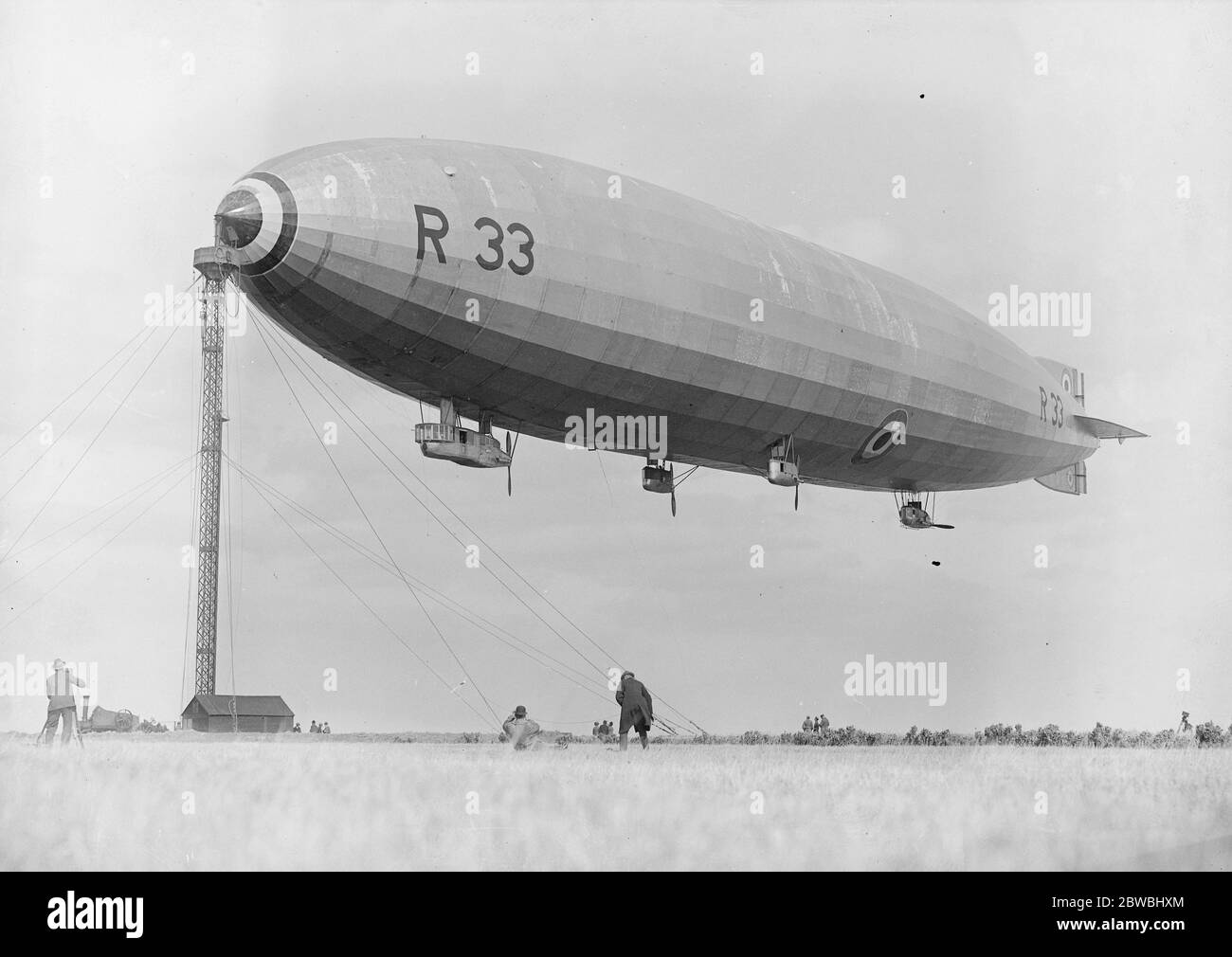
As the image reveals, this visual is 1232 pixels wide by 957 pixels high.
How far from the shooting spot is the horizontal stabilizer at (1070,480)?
160ft

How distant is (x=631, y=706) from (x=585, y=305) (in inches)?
336

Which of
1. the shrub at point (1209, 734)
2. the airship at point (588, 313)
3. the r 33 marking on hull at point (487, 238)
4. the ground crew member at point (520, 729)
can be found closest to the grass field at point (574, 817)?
the ground crew member at point (520, 729)

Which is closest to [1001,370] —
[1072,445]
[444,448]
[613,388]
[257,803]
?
[1072,445]

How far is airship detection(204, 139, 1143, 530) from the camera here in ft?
78.0

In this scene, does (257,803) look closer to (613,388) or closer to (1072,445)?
(613,388)

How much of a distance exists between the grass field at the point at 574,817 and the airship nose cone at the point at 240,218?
8956mm

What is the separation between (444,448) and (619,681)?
21.7 ft

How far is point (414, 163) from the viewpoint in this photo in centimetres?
2433

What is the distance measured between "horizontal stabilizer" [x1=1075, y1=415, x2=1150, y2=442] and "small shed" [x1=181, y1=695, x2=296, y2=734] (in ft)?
91.9

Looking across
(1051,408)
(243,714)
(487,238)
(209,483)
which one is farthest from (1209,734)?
(209,483)

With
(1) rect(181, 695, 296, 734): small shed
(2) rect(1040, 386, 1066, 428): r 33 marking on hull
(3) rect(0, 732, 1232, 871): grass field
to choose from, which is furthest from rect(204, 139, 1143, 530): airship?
(1) rect(181, 695, 296, 734): small shed

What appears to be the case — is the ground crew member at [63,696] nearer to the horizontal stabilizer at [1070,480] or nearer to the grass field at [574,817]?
the grass field at [574,817]

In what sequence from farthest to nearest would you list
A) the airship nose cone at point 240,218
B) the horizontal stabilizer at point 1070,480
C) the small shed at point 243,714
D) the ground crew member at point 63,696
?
1. the horizontal stabilizer at point 1070,480
2. the small shed at point 243,714
3. the ground crew member at point 63,696
4. the airship nose cone at point 240,218

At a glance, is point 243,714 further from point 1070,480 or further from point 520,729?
point 1070,480
